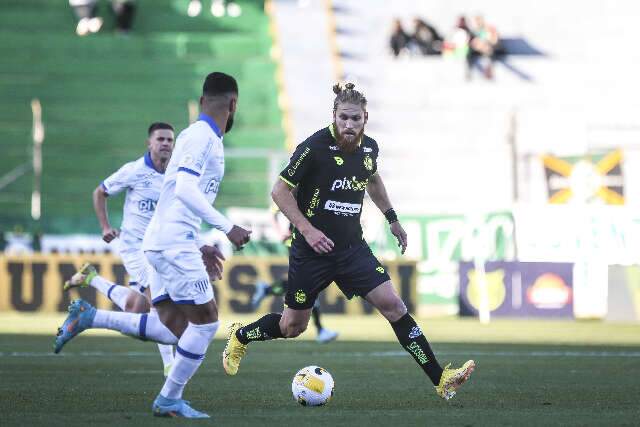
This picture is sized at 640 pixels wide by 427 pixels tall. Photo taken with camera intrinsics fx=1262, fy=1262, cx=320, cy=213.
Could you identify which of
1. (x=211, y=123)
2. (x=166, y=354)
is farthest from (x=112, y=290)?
(x=211, y=123)

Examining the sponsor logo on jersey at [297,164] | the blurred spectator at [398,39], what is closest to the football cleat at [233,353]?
the sponsor logo on jersey at [297,164]

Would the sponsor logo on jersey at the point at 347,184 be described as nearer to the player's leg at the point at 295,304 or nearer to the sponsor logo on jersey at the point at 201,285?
the player's leg at the point at 295,304

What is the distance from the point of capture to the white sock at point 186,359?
780cm

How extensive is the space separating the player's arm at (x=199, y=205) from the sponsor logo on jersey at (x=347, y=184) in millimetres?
1497

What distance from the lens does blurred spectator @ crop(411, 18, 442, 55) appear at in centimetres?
3031

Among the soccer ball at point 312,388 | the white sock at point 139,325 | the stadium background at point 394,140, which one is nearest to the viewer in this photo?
the soccer ball at point 312,388

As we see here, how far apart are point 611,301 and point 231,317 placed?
687cm

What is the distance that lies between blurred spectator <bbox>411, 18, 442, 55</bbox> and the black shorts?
21632mm

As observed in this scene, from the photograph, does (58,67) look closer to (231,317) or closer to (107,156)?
(107,156)

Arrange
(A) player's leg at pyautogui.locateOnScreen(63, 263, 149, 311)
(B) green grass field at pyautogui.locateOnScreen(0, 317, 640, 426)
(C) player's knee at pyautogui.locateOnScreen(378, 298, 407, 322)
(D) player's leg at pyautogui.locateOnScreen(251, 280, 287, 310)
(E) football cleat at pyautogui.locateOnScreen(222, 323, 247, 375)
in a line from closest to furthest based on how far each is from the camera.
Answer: (B) green grass field at pyautogui.locateOnScreen(0, 317, 640, 426) → (C) player's knee at pyautogui.locateOnScreen(378, 298, 407, 322) → (E) football cleat at pyautogui.locateOnScreen(222, 323, 247, 375) → (A) player's leg at pyautogui.locateOnScreen(63, 263, 149, 311) → (D) player's leg at pyautogui.locateOnScreen(251, 280, 287, 310)

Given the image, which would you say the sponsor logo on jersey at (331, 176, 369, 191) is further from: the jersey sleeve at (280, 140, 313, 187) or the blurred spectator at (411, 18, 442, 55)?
the blurred spectator at (411, 18, 442, 55)

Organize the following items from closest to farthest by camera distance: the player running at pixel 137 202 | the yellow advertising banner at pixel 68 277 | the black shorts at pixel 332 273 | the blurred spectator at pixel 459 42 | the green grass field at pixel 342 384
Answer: the green grass field at pixel 342 384 < the black shorts at pixel 332 273 < the player running at pixel 137 202 < the yellow advertising banner at pixel 68 277 < the blurred spectator at pixel 459 42

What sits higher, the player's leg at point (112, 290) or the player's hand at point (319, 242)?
the player's hand at point (319, 242)

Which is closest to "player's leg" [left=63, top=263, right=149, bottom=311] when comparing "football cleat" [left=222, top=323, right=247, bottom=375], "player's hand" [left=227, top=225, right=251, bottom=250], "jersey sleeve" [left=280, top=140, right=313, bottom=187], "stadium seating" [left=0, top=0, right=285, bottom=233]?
"football cleat" [left=222, top=323, right=247, bottom=375]
